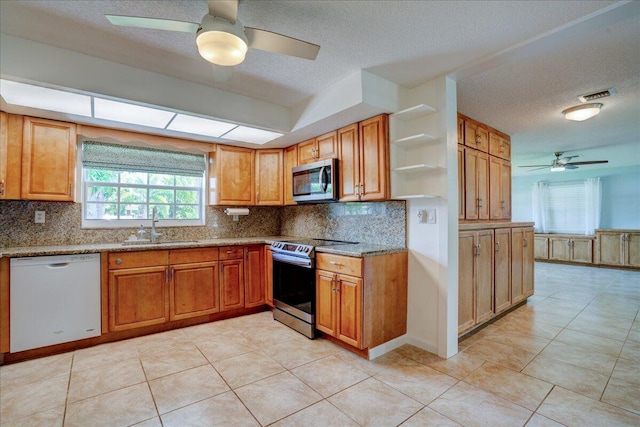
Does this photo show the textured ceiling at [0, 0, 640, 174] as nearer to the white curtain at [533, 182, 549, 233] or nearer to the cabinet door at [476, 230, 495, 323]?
the cabinet door at [476, 230, 495, 323]

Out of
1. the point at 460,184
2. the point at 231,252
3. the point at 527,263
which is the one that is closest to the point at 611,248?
the point at 527,263

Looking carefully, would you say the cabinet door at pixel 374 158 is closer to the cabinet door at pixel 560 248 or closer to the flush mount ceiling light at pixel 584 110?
the flush mount ceiling light at pixel 584 110

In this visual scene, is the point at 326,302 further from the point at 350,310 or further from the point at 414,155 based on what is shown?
the point at 414,155

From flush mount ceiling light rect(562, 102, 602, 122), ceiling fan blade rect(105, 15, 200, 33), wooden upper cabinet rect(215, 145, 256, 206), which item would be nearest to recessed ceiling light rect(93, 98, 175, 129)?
wooden upper cabinet rect(215, 145, 256, 206)

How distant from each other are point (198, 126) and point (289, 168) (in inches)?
48.5

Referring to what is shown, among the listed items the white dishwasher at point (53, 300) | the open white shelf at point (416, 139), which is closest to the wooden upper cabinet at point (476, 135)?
the open white shelf at point (416, 139)

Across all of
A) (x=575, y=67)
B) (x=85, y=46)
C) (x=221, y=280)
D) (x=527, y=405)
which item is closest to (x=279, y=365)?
(x=221, y=280)

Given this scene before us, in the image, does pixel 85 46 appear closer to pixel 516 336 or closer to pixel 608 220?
pixel 516 336

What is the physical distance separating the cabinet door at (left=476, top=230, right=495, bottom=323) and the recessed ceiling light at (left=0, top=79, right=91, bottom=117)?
3749 millimetres

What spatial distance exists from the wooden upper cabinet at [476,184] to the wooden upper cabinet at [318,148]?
145 cm

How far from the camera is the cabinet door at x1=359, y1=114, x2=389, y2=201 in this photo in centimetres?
277

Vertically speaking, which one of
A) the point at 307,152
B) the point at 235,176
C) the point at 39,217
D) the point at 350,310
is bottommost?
the point at 350,310

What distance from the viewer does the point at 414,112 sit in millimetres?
2682

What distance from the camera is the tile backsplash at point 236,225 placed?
9.50ft
